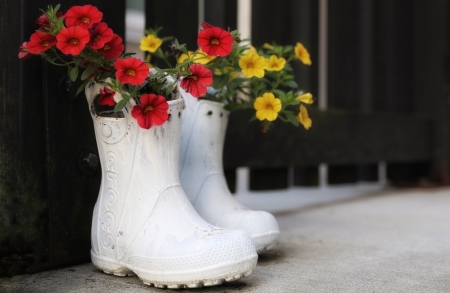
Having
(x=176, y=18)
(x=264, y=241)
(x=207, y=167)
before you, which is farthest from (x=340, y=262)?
(x=176, y=18)

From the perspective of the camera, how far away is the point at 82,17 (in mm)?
886

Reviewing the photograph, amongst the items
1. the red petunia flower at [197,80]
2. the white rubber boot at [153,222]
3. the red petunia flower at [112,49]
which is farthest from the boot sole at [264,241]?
the red petunia flower at [112,49]

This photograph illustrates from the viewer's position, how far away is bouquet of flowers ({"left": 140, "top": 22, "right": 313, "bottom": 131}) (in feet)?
3.11

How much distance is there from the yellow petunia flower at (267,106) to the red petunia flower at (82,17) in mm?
356

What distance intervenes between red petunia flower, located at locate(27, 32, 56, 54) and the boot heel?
1.21 feet

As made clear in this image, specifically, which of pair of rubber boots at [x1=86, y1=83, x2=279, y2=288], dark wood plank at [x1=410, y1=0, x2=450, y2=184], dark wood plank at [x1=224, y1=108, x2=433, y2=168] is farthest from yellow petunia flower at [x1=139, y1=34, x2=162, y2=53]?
dark wood plank at [x1=410, y1=0, x2=450, y2=184]

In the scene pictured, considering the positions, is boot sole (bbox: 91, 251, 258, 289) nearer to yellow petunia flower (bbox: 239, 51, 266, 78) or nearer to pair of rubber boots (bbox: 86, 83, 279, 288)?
pair of rubber boots (bbox: 86, 83, 279, 288)

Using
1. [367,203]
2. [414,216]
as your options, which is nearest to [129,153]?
[414,216]

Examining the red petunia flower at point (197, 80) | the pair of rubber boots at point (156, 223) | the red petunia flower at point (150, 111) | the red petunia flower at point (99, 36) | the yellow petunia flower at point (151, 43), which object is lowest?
the pair of rubber boots at point (156, 223)

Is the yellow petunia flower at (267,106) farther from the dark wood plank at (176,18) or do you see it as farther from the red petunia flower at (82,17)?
the dark wood plank at (176,18)

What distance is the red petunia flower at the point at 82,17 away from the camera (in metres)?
0.88

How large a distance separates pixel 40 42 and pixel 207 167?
42 cm

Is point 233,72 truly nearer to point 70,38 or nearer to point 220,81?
point 220,81

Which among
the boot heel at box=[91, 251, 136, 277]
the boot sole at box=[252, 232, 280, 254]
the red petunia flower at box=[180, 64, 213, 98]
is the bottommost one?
the boot heel at box=[91, 251, 136, 277]
